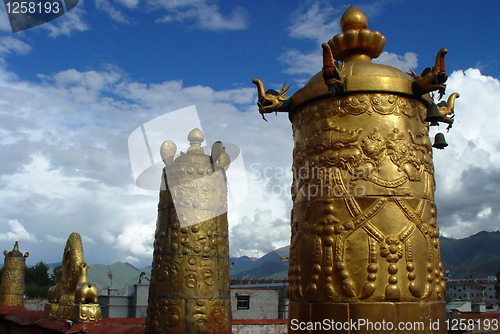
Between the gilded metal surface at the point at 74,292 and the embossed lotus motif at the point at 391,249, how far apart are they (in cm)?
764

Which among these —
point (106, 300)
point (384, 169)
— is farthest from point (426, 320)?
point (106, 300)

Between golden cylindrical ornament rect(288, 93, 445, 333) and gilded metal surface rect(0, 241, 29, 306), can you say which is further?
gilded metal surface rect(0, 241, 29, 306)

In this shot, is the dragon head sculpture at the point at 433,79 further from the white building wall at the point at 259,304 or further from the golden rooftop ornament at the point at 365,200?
the white building wall at the point at 259,304

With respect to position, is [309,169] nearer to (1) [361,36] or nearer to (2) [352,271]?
(2) [352,271]

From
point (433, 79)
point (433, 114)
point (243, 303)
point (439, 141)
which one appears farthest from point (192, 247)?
point (243, 303)

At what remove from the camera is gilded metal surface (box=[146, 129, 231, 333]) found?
641cm

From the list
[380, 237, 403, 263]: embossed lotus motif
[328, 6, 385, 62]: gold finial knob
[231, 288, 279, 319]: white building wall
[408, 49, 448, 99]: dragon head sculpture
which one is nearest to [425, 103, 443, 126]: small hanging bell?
[408, 49, 448, 99]: dragon head sculpture

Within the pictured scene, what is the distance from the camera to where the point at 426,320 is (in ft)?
8.23

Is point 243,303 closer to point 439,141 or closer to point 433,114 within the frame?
point 439,141

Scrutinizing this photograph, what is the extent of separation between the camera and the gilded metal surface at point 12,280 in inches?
606

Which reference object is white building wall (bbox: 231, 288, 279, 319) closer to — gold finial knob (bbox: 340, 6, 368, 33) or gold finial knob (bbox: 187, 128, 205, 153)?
gold finial knob (bbox: 187, 128, 205, 153)

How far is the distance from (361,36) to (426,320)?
2.03 metres

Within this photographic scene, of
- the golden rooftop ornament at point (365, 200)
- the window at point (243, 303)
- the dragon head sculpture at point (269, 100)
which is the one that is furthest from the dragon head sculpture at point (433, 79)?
the window at point (243, 303)

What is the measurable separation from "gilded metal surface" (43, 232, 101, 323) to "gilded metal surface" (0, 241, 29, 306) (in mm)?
6559
